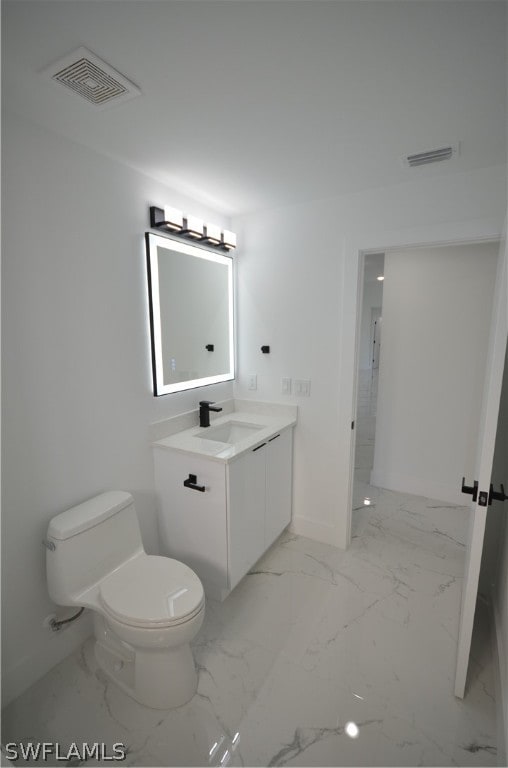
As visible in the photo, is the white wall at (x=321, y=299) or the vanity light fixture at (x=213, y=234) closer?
the white wall at (x=321, y=299)

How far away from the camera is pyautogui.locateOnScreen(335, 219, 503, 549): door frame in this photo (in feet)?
6.01

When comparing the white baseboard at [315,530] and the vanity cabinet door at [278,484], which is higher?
the vanity cabinet door at [278,484]

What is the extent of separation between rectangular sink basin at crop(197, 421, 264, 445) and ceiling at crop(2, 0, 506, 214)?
1547 millimetres

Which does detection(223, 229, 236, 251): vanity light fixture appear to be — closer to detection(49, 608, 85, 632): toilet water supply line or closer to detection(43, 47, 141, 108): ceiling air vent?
detection(43, 47, 141, 108): ceiling air vent

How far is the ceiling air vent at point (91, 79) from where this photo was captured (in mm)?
1067

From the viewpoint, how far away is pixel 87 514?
5.10 feet

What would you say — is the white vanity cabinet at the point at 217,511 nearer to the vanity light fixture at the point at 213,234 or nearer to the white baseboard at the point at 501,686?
the white baseboard at the point at 501,686

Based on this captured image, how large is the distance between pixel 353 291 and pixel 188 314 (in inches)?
42.2

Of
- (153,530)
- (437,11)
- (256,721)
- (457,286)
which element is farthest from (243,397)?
(437,11)

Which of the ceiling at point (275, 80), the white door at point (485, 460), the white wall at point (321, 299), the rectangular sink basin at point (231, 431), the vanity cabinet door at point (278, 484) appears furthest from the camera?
the rectangular sink basin at point (231, 431)

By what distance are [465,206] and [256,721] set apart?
102 inches

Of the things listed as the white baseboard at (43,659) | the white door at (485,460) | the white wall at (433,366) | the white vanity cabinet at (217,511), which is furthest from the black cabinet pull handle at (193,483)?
the white wall at (433,366)

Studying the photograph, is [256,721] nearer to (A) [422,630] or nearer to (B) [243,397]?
(A) [422,630]

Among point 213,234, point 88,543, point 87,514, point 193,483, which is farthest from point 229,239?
point 88,543
